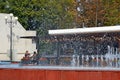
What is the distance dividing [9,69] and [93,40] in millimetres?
5907

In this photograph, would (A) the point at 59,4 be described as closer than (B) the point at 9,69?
No

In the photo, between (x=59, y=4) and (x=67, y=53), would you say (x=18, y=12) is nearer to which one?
(x=59, y=4)

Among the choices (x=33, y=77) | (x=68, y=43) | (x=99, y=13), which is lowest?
(x=33, y=77)

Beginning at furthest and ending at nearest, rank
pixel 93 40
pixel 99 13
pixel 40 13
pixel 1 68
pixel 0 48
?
1. pixel 40 13
2. pixel 99 13
3. pixel 0 48
4. pixel 93 40
5. pixel 1 68

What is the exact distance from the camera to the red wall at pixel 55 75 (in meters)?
18.1

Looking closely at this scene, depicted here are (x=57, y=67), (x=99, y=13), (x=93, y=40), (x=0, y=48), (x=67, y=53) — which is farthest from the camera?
(x=99, y=13)

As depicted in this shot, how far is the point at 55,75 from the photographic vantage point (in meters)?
19.2

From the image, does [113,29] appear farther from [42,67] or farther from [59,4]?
[59,4]

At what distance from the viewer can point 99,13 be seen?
4912 centimetres

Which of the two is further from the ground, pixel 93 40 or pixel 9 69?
pixel 93 40

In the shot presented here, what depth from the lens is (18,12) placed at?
54375 mm

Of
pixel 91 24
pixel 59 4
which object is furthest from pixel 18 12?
pixel 91 24

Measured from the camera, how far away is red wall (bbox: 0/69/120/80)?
18.1 metres

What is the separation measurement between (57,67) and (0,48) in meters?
22.6
